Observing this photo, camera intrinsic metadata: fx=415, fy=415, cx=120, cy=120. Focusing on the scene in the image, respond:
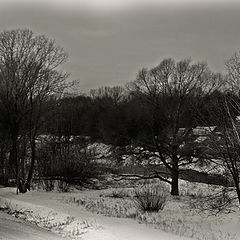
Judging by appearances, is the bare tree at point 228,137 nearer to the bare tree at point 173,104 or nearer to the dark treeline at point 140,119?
the dark treeline at point 140,119

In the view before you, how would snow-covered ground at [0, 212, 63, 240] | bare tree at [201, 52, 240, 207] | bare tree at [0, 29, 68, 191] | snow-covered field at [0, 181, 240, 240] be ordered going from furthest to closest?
bare tree at [0, 29, 68, 191]
bare tree at [201, 52, 240, 207]
snow-covered field at [0, 181, 240, 240]
snow-covered ground at [0, 212, 63, 240]

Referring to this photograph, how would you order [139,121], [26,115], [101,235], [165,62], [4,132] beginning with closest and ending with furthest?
[101,235] < [26,115] < [4,132] < [165,62] < [139,121]

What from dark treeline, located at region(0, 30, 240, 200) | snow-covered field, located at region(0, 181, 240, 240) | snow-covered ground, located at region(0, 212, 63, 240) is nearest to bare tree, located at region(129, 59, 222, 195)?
dark treeline, located at region(0, 30, 240, 200)

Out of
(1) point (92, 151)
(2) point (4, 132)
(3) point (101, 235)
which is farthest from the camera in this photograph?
(1) point (92, 151)

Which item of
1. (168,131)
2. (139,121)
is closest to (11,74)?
(168,131)

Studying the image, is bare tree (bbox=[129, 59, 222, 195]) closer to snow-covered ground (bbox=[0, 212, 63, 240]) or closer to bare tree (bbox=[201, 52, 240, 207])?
bare tree (bbox=[201, 52, 240, 207])

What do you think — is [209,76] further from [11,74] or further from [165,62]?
[11,74]

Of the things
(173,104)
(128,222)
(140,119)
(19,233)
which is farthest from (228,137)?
(140,119)

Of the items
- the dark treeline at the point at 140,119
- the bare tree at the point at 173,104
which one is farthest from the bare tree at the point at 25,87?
the bare tree at the point at 173,104

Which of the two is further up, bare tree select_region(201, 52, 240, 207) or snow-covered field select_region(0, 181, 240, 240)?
bare tree select_region(201, 52, 240, 207)

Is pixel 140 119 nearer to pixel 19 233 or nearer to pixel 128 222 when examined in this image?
pixel 128 222

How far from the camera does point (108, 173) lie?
3666cm

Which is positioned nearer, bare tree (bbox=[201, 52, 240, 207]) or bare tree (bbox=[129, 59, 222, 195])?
bare tree (bbox=[201, 52, 240, 207])

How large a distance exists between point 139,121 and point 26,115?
2275 cm
